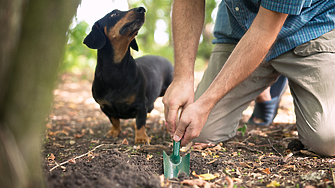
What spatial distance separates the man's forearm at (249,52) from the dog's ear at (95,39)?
1.29 meters

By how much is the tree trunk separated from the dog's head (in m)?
1.29

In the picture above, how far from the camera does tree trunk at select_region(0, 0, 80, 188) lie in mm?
1037

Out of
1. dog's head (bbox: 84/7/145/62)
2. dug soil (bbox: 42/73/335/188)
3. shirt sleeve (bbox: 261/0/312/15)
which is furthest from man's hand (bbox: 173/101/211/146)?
dog's head (bbox: 84/7/145/62)

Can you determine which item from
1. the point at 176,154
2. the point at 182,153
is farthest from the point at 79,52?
the point at 176,154

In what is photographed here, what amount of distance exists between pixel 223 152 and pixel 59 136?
188 cm

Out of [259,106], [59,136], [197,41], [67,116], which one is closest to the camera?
[197,41]

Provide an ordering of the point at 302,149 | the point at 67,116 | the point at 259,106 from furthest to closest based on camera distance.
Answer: the point at 67,116, the point at 259,106, the point at 302,149

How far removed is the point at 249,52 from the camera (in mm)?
1680

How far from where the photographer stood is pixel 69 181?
129cm

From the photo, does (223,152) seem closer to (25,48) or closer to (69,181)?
(69,181)

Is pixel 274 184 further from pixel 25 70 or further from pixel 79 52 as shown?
pixel 79 52

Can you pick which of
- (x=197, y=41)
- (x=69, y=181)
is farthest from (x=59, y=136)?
(x=197, y=41)

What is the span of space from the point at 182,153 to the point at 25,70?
145 cm

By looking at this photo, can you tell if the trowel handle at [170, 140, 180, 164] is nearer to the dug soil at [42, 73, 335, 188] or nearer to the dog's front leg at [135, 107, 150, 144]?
the dug soil at [42, 73, 335, 188]
